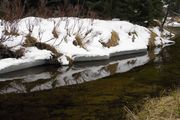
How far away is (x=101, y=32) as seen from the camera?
2327 cm

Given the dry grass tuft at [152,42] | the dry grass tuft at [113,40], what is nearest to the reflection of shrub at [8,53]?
the dry grass tuft at [113,40]

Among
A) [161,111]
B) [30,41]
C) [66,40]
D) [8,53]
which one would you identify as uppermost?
[30,41]

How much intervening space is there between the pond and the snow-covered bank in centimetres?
65

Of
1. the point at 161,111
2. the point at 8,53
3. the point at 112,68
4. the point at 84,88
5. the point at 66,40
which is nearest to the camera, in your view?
the point at 161,111

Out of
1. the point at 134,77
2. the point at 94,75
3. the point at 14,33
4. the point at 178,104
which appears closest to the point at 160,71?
the point at 134,77

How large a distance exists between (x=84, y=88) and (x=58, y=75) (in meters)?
2.82

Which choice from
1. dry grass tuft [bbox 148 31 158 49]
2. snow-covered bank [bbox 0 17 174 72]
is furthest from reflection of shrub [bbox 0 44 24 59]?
dry grass tuft [bbox 148 31 158 49]

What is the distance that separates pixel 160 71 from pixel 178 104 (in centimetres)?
845

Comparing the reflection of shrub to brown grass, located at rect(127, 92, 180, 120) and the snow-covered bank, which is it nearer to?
the snow-covered bank

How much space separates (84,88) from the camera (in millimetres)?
13188

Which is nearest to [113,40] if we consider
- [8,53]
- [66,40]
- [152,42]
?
[66,40]

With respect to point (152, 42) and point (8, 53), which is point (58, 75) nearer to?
point (8, 53)

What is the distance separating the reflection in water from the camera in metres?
13.4

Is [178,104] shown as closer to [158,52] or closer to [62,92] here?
[62,92]
